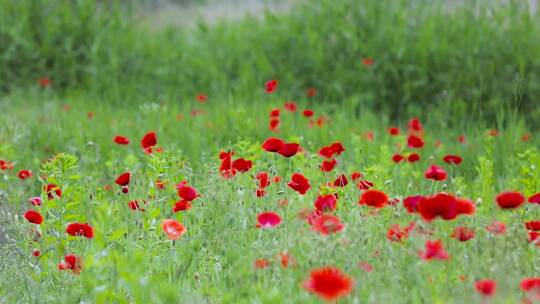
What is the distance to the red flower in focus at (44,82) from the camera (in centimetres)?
706

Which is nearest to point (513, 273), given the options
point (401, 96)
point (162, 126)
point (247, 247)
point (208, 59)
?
point (247, 247)

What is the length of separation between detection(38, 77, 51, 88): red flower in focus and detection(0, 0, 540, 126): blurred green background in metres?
0.06

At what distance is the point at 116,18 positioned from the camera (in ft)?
26.5

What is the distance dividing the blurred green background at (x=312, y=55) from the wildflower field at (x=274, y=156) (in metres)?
0.02

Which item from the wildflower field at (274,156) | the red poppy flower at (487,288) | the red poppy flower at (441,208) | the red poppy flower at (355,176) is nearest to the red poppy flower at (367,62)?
the wildflower field at (274,156)

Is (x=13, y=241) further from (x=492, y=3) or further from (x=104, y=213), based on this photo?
(x=492, y=3)

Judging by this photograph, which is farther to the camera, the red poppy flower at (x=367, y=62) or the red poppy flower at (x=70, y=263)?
the red poppy flower at (x=367, y=62)

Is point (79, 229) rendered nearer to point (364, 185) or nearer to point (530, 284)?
point (364, 185)

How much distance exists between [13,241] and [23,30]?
15.7ft

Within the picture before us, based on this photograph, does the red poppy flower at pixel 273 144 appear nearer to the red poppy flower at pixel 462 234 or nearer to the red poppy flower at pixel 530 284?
the red poppy flower at pixel 462 234

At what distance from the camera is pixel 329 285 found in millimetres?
1961

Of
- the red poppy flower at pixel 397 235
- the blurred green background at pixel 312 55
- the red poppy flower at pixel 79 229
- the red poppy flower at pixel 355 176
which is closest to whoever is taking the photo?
the red poppy flower at pixel 397 235

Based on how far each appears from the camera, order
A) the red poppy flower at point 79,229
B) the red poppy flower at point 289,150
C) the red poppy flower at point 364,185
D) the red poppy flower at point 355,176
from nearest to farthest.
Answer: the red poppy flower at point 79,229
the red poppy flower at point 289,150
the red poppy flower at point 364,185
the red poppy flower at point 355,176

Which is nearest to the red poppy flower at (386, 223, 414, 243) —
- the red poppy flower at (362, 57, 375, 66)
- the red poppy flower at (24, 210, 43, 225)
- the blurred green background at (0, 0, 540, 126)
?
the red poppy flower at (24, 210, 43, 225)
